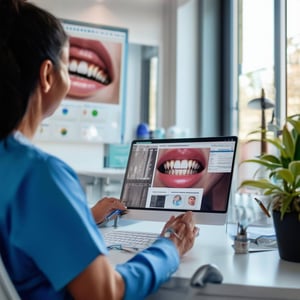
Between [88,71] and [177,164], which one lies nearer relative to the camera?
[177,164]

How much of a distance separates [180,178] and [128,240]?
27cm

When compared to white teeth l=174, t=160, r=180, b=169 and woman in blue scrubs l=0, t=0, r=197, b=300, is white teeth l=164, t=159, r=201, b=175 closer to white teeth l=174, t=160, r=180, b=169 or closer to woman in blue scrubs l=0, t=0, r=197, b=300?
white teeth l=174, t=160, r=180, b=169

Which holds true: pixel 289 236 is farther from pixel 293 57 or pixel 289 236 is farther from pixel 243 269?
pixel 293 57

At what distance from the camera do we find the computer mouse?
856 millimetres

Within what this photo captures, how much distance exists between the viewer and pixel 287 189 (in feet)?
3.80

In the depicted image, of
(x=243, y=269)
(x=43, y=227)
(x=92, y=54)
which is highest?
(x=92, y=54)

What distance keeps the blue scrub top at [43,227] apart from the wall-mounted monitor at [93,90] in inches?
88.0

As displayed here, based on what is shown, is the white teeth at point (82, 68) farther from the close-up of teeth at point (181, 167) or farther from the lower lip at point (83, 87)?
the close-up of teeth at point (181, 167)

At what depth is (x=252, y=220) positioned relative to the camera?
1.81 metres

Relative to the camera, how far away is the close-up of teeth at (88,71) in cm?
302

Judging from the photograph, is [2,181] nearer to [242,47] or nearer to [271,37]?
[271,37]

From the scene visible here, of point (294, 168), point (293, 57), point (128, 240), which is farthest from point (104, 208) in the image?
point (293, 57)

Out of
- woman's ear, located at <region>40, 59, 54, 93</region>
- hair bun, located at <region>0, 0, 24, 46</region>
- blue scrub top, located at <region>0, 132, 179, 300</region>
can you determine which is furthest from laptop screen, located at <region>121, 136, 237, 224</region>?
hair bun, located at <region>0, 0, 24, 46</region>

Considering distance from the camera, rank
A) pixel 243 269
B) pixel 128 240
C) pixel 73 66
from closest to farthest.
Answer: pixel 243 269
pixel 128 240
pixel 73 66
